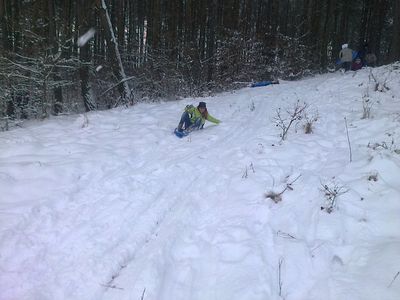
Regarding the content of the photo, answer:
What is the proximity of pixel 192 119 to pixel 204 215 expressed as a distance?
14.0ft

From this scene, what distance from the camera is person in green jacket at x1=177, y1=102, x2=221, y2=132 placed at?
8484mm

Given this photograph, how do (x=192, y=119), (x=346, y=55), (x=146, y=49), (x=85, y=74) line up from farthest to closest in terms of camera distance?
(x=146, y=49) → (x=346, y=55) → (x=85, y=74) → (x=192, y=119)

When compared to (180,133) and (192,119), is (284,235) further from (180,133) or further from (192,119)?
(192,119)

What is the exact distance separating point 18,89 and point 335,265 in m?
11.7

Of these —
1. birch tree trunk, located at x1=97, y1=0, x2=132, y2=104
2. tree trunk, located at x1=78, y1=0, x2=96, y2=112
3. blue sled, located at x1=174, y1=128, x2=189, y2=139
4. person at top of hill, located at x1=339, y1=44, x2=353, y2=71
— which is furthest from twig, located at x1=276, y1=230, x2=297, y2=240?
person at top of hill, located at x1=339, y1=44, x2=353, y2=71

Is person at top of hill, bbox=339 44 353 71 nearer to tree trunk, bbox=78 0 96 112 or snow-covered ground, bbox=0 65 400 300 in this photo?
snow-covered ground, bbox=0 65 400 300

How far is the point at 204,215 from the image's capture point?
4.63 m

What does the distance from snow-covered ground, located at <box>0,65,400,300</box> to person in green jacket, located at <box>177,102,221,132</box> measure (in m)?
0.86

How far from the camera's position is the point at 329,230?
400 cm

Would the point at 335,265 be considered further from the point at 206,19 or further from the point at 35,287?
the point at 206,19

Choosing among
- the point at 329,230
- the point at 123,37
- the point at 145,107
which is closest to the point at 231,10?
the point at 123,37

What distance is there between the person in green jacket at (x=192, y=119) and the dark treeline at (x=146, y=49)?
437 cm

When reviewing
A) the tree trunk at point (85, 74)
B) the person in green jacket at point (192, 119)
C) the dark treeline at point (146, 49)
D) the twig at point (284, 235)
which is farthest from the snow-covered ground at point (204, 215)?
the dark treeline at point (146, 49)

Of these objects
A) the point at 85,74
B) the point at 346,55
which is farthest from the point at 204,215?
the point at 346,55
